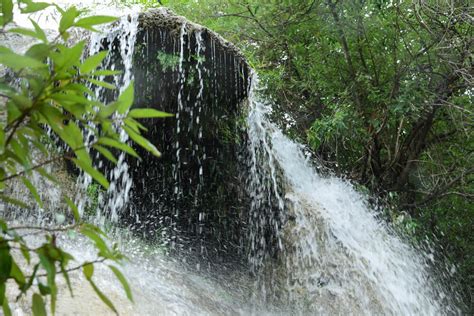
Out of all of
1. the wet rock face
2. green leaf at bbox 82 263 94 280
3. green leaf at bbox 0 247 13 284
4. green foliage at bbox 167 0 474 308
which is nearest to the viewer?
green leaf at bbox 0 247 13 284

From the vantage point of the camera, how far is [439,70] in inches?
283

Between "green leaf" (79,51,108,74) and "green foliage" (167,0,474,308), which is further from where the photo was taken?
"green foliage" (167,0,474,308)

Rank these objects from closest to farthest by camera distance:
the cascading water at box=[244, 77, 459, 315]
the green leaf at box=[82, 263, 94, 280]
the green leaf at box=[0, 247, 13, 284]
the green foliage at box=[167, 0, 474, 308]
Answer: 1. the green leaf at box=[0, 247, 13, 284]
2. the green leaf at box=[82, 263, 94, 280]
3. the cascading water at box=[244, 77, 459, 315]
4. the green foliage at box=[167, 0, 474, 308]

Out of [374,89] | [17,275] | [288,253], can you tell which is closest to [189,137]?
[288,253]

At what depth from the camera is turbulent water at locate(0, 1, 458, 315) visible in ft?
15.8

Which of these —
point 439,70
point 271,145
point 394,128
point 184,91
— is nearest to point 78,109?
point 184,91

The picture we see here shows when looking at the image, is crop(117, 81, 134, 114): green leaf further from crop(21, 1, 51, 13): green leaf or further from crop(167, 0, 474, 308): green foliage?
crop(167, 0, 474, 308): green foliage

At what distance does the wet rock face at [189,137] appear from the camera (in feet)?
16.6

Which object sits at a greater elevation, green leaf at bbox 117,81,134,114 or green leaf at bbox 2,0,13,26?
green leaf at bbox 2,0,13,26

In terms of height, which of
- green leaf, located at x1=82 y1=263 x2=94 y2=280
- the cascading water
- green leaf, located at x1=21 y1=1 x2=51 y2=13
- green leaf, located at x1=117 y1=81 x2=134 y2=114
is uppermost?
green leaf, located at x1=21 y1=1 x2=51 y2=13

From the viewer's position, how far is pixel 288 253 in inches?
231

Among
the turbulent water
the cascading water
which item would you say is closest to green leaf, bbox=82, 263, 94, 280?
the turbulent water

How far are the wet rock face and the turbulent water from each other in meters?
0.12

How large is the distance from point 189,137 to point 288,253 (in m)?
1.62
